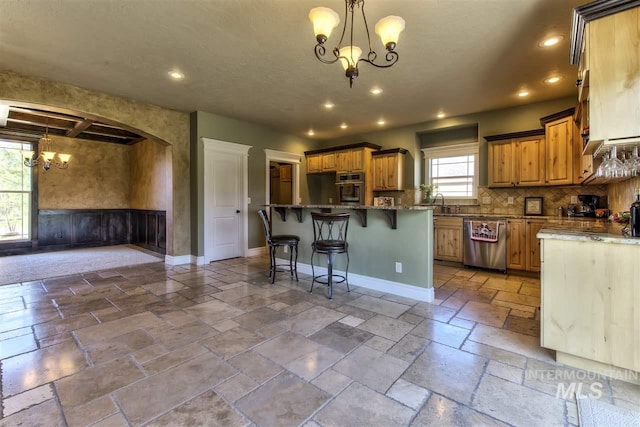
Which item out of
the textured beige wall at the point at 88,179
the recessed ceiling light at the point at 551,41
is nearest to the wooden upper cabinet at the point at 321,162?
the recessed ceiling light at the point at 551,41

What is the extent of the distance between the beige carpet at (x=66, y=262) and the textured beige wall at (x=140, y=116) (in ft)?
3.55

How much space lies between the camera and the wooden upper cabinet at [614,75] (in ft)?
5.95

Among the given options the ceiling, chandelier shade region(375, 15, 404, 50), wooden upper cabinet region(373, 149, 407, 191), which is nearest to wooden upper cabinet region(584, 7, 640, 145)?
the ceiling

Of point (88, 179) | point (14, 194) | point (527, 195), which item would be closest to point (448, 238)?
point (527, 195)

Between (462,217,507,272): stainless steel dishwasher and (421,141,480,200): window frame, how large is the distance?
1045 mm

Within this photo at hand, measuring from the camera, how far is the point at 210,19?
8.48 feet

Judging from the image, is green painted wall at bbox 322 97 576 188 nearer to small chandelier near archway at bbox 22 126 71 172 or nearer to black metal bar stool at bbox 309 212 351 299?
black metal bar stool at bbox 309 212 351 299

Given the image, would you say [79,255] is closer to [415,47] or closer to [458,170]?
[415,47]

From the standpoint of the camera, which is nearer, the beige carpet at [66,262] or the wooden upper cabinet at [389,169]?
the beige carpet at [66,262]

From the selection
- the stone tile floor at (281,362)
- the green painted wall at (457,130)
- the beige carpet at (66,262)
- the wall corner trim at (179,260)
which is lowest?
the stone tile floor at (281,362)

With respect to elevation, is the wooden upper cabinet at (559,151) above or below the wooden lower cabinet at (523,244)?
above

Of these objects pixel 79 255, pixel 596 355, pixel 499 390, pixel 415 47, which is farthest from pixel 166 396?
pixel 79 255

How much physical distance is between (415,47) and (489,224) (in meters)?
3.05

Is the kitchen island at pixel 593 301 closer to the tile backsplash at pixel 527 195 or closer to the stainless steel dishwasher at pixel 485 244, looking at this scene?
the stainless steel dishwasher at pixel 485 244
